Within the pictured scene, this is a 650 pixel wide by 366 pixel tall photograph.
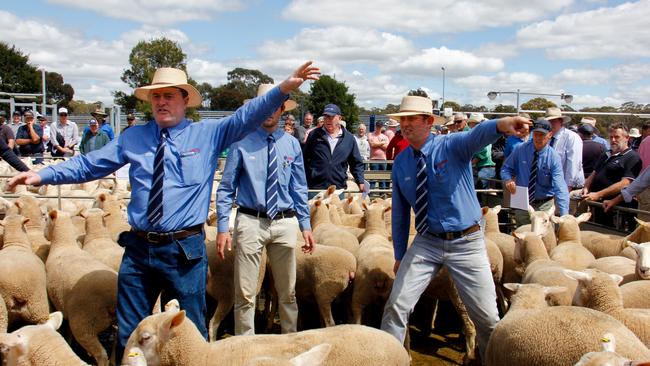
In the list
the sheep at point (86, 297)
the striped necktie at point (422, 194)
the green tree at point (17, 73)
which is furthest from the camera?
the green tree at point (17, 73)

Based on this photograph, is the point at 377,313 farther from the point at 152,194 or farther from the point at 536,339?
the point at 152,194

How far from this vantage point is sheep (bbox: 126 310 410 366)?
124 inches

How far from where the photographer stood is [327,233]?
6.85 m

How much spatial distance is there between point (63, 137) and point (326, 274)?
1207 centimetres

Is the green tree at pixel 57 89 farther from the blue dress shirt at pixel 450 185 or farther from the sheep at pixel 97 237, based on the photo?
the blue dress shirt at pixel 450 185

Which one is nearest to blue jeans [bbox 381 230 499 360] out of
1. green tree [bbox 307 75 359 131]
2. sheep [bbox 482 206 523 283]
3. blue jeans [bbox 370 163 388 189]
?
sheep [bbox 482 206 523 283]

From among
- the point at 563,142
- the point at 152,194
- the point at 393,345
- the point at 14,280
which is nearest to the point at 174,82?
the point at 152,194

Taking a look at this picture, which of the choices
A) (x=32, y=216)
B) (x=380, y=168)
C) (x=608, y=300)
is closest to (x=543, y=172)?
(x=608, y=300)

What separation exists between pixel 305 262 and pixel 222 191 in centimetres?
144

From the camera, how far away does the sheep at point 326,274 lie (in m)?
5.62

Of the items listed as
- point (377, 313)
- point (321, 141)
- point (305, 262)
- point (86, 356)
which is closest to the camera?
point (86, 356)

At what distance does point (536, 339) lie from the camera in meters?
3.37

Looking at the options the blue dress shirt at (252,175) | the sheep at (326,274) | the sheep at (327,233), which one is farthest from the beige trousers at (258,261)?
the sheep at (327,233)

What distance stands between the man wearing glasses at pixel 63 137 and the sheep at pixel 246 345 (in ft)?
41.3
